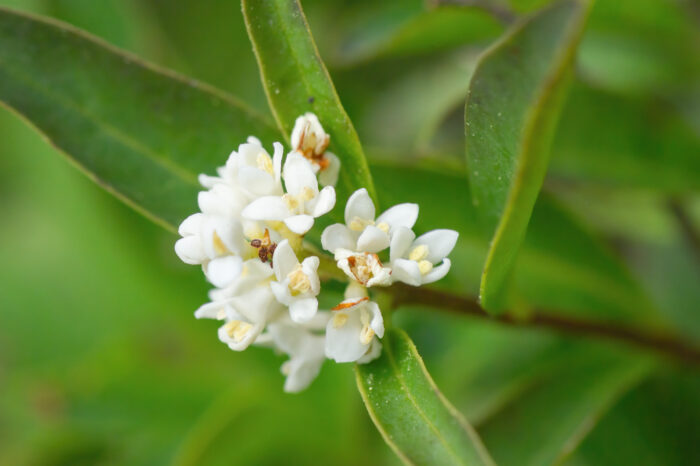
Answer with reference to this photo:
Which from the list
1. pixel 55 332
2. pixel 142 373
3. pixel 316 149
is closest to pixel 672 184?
pixel 316 149

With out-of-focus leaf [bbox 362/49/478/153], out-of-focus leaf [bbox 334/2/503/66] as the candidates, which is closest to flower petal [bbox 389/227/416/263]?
out-of-focus leaf [bbox 334/2/503/66]

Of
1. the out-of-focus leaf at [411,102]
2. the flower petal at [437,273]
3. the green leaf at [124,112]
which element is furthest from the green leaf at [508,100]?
the out-of-focus leaf at [411,102]

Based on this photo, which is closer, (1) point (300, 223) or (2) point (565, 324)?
(1) point (300, 223)

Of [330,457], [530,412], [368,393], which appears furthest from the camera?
[330,457]

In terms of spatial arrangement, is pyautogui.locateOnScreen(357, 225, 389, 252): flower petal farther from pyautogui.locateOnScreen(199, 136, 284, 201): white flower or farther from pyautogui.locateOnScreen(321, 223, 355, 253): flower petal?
pyautogui.locateOnScreen(199, 136, 284, 201): white flower

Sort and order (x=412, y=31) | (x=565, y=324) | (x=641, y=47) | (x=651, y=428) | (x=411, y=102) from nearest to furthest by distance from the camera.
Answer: (x=565, y=324)
(x=412, y=31)
(x=651, y=428)
(x=641, y=47)
(x=411, y=102)

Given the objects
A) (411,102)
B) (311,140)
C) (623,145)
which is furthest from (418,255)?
(411,102)

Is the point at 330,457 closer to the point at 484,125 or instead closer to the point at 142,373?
the point at 142,373

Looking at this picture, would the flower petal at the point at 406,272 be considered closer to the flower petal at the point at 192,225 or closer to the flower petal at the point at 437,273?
the flower petal at the point at 437,273

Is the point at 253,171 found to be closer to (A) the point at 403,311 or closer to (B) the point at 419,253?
(B) the point at 419,253
